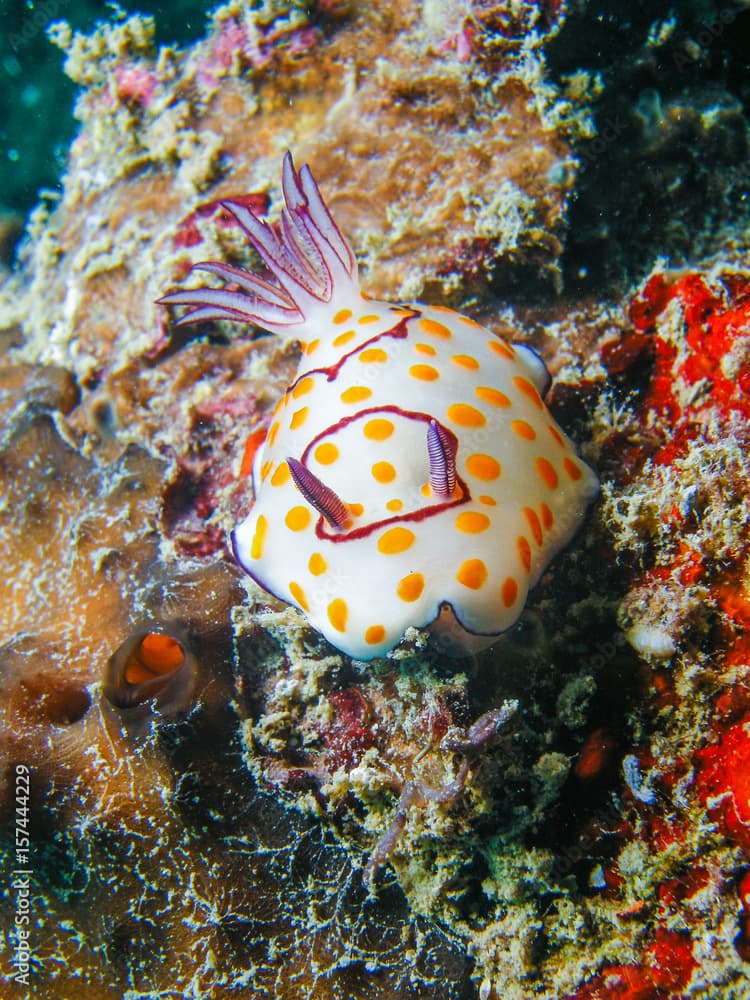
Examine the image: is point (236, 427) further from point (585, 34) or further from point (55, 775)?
point (585, 34)

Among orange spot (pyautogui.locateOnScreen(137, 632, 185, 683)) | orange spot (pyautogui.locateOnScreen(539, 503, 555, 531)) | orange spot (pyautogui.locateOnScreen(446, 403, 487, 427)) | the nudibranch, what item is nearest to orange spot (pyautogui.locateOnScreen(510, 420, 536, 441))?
the nudibranch

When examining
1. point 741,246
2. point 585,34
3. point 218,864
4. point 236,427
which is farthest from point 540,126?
point 218,864

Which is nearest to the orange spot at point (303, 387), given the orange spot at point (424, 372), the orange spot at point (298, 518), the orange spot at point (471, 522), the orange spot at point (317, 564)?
the orange spot at point (424, 372)

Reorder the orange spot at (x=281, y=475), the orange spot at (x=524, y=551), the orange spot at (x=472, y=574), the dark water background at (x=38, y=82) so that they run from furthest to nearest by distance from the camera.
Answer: the dark water background at (x=38, y=82), the orange spot at (x=281, y=475), the orange spot at (x=524, y=551), the orange spot at (x=472, y=574)

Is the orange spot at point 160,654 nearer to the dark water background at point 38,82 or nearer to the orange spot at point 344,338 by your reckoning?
the orange spot at point 344,338

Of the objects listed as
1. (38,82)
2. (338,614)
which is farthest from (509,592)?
(38,82)

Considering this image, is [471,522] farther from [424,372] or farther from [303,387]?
[303,387]

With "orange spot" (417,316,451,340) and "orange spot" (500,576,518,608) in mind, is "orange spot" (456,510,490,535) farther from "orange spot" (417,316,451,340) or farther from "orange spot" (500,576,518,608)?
"orange spot" (417,316,451,340)
